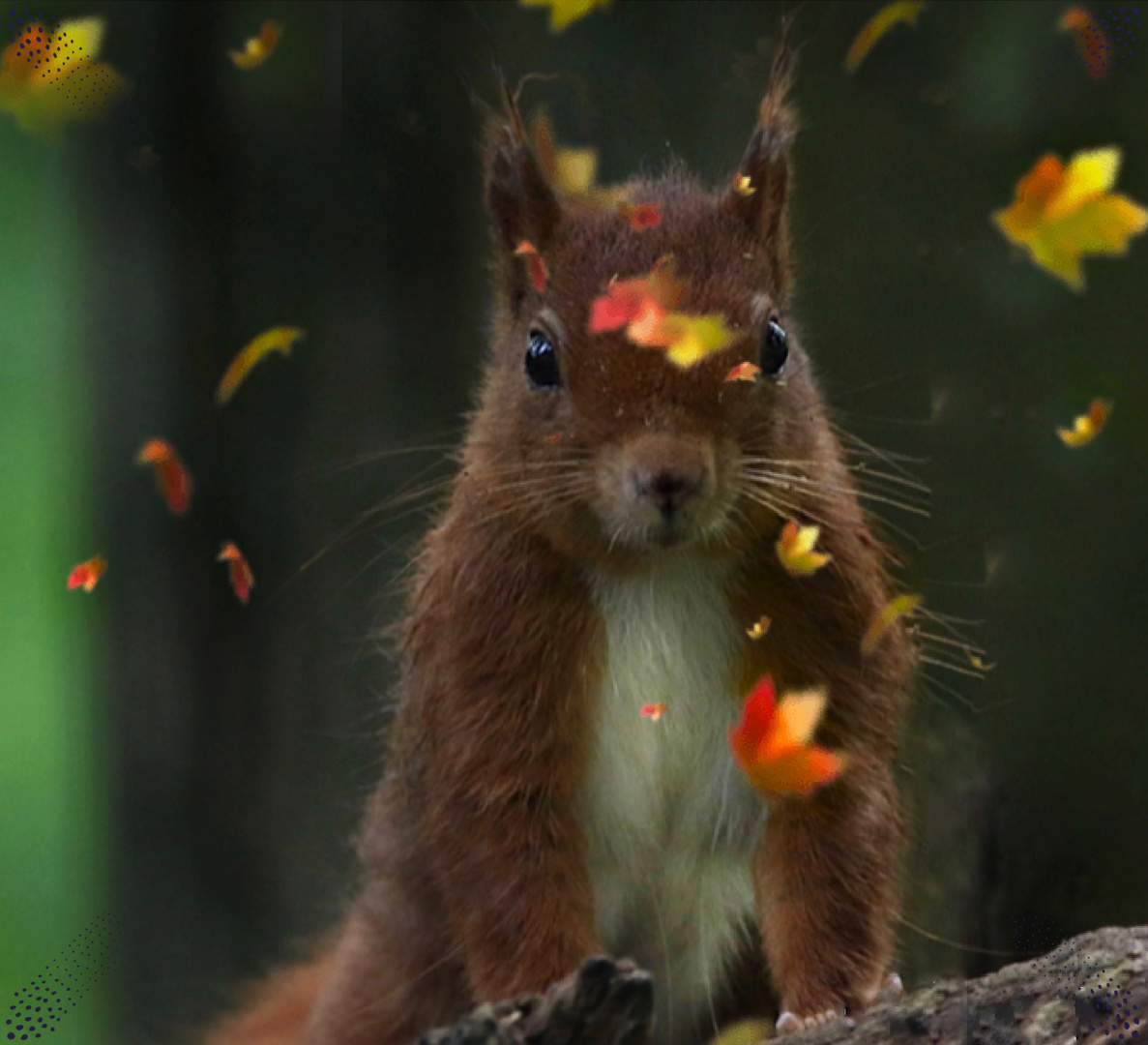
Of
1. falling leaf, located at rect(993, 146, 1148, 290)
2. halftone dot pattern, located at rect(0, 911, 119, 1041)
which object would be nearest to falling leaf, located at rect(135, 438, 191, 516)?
halftone dot pattern, located at rect(0, 911, 119, 1041)

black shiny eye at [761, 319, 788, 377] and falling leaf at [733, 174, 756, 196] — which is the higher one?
falling leaf at [733, 174, 756, 196]

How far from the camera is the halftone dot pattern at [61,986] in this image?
2219 mm

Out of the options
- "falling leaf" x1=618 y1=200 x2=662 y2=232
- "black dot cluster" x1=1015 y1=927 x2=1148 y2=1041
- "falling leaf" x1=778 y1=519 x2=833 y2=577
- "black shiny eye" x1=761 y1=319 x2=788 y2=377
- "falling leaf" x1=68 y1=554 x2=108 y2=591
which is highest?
"falling leaf" x1=618 y1=200 x2=662 y2=232

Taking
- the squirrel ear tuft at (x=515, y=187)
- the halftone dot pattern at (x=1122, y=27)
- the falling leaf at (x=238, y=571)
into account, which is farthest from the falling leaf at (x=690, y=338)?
the falling leaf at (x=238, y=571)

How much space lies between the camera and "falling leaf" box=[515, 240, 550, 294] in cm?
200

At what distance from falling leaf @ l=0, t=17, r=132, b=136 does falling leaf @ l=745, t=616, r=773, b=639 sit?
1.11 metres

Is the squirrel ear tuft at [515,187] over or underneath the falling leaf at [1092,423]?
over

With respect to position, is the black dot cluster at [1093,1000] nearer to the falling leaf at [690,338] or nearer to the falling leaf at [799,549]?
the falling leaf at [799,549]

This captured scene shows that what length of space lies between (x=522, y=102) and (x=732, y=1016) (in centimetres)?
124

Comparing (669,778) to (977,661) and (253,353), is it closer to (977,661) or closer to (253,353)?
(977,661)

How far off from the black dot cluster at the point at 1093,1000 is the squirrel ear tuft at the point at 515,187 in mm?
992

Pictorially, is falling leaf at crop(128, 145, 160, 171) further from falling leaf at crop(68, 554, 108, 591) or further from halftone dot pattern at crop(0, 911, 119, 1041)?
halftone dot pattern at crop(0, 911, 119, 1041)

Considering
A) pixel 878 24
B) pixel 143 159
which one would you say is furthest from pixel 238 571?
pixel 878 24

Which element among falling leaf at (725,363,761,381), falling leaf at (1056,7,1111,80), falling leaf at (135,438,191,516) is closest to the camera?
falling leaf at (725,363,761,381)
